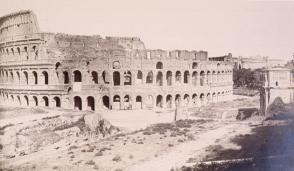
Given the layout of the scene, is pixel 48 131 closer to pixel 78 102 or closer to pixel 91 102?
pixel 78 102

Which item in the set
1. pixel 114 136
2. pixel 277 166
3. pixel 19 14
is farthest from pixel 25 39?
pixel 277 166

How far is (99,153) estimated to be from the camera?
16750 mm

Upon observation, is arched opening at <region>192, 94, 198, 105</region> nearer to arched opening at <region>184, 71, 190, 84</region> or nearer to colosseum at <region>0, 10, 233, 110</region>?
colosseum at <region>0, 10, 233, 110</region>

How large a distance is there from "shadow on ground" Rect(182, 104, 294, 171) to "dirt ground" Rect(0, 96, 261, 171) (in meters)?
0.67

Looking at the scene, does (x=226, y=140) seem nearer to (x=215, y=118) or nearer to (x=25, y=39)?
(x=215, y=118)

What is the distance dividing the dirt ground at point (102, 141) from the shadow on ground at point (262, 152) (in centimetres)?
67

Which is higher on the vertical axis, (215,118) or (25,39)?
(25,39)

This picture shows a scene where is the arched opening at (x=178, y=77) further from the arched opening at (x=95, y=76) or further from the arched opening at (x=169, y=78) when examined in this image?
the arched opening at (x=95, y=76)

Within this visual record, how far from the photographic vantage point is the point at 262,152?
51.9 feet

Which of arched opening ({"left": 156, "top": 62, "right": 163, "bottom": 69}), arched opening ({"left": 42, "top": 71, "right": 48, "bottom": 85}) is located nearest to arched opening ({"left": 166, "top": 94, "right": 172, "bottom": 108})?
→ arched opening ({"left": 156, "top": 62, "right": 163, "bottom": 69})

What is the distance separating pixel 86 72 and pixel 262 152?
19148mm

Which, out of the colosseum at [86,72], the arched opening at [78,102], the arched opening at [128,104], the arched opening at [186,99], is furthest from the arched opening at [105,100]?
the arched opening at [186,99]

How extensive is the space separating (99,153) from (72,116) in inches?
242

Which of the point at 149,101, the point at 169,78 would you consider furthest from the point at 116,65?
the point at 169,78
